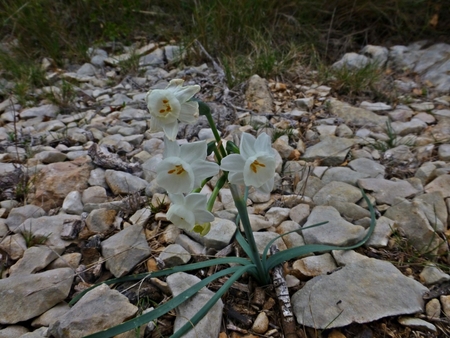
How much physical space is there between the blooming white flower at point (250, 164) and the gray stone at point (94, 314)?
58cm

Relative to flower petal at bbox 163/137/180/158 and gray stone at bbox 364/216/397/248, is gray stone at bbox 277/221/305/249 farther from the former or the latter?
flower petal at bbox 163/137/180/158

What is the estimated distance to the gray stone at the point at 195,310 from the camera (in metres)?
1.21

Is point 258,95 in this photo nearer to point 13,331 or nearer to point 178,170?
point 178,170

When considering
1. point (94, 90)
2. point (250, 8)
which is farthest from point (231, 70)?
point (94, 90)

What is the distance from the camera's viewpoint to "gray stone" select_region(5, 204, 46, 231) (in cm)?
176

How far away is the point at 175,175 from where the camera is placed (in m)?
1.05

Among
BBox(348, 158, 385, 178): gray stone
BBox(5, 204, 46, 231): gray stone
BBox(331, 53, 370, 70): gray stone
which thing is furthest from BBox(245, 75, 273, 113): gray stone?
BBox(5, 204, 46, 231): gray stone

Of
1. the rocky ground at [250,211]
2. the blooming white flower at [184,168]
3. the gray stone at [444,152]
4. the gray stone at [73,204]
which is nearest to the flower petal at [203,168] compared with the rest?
the blooming white flower at [184,168]

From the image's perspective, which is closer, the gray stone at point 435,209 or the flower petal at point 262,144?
the flower petal at point 262,144

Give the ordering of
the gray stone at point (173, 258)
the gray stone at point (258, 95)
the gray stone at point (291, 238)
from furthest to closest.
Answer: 1. the gray stone at point (258, 95)
2. the gray stone at point (291, 238)
3. the gray stone at point (173, 258)

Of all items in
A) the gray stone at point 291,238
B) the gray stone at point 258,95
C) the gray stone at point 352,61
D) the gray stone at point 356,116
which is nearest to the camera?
the gray stone at point 291,238

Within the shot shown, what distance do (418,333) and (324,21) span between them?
3612 millimetres

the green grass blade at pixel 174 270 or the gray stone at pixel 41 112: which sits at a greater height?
the green grass blade at pixel 174 270

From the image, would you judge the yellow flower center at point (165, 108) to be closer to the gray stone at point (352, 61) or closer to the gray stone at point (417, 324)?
Answer: the gray stone at point (417, 324)
